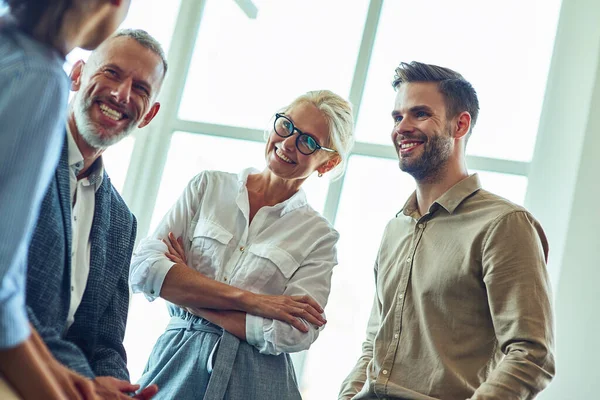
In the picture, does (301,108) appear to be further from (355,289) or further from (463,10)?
(463,10)

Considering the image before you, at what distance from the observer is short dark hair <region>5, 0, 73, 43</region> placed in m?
1.11

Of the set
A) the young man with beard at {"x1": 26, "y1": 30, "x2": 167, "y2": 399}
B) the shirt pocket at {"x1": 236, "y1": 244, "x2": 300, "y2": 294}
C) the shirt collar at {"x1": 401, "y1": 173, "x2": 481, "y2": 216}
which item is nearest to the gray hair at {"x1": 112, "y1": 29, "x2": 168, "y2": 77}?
the young man with beard at {"x1": 26, "y1": 30, "x2": 167, "y2": 399}

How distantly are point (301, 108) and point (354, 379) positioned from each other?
99 cm

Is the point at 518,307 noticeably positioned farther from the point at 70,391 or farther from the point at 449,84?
the point at 70,391

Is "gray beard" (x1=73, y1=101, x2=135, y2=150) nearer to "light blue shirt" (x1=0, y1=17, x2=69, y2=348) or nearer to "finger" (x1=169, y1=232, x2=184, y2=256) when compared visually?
"finger" (x1=169, y1=232, x2=184, y2=256)

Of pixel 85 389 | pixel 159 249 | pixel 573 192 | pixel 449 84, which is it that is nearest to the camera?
pixel 85 389

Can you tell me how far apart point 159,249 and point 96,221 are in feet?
1.64

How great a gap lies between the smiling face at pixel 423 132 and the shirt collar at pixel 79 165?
1059mm

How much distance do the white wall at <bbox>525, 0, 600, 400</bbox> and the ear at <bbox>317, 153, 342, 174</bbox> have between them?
3.43ft

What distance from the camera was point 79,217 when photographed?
1.96m

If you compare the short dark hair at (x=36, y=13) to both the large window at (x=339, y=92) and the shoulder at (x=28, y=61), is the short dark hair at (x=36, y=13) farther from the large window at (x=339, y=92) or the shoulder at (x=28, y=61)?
Answer: the large window at (x=339, y=92)

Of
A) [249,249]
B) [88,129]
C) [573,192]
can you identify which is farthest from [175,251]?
[573,192]

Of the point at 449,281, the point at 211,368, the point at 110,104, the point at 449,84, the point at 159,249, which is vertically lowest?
the point at 211,368

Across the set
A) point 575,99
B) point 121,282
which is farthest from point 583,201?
point 121,282
